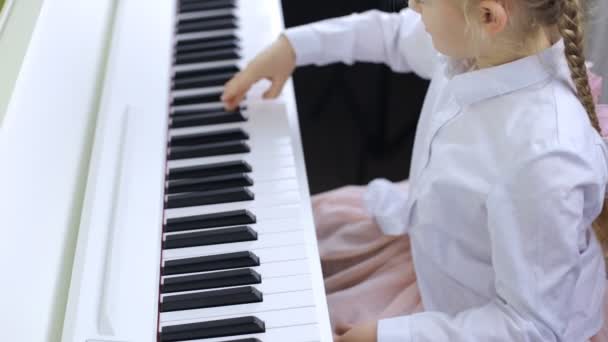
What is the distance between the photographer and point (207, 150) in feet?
4.04

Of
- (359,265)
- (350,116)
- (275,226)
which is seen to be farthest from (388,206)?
(350,116)

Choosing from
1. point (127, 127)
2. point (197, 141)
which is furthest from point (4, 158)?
point (197, 141)

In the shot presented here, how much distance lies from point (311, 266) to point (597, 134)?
0.43m

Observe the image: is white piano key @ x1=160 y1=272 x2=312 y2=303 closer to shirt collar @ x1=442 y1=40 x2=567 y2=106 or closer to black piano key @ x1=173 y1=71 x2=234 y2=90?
shirt collar @ x1=442 y1=40 x2=567 y2=106

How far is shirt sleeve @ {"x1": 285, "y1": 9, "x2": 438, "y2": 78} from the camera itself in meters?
1.32

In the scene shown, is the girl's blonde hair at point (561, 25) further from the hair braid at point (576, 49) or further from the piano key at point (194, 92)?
the piano key at point (194, 92)

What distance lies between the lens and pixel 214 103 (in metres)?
1.32

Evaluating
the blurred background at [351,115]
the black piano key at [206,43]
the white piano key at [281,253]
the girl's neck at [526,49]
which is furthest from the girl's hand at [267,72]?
the blurred background at [351,115]

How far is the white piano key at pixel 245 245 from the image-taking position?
1.08m

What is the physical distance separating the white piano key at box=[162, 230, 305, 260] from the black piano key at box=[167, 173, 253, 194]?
0.38 feet

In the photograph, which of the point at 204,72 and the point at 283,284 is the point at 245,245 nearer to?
the point at 283,284

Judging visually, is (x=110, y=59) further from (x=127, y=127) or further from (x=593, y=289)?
(x=593, y=289)

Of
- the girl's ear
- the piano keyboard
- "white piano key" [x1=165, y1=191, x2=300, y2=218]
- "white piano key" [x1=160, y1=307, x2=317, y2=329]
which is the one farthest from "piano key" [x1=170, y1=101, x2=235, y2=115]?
the girl's ear

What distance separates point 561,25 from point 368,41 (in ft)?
1.65
